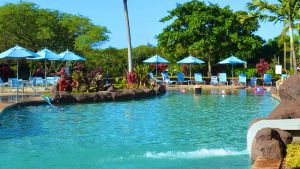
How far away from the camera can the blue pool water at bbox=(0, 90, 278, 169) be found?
29.9ft

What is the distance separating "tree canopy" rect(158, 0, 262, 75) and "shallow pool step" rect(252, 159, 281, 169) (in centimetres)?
2878

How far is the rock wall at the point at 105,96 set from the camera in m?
20.3

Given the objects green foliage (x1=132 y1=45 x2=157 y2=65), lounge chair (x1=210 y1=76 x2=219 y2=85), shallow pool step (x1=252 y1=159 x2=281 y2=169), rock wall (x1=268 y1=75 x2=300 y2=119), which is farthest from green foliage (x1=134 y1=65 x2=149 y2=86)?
shallow pool step (x1=252 y1=159 x2=281 y2=169)

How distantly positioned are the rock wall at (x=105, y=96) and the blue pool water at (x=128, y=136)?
745 mm

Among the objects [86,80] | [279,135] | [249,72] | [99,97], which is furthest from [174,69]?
[279,135]

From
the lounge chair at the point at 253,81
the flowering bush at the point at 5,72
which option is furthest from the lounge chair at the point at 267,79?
the flowering bush at the point at 5,72

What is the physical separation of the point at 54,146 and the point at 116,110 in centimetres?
739

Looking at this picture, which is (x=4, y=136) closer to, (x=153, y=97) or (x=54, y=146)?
(x=54, y=146)

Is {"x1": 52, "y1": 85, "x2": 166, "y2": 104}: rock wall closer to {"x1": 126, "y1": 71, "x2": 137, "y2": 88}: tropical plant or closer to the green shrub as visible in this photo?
{"x1": 126, "y1": 71, "x2": 137, "y2": 88}: tropical plant

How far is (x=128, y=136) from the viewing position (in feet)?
39.6

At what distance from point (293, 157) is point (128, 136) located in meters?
5.77

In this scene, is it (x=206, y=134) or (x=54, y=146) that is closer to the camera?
(x=54, y=146)

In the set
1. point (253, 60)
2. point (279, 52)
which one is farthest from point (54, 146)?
point (279, 52)

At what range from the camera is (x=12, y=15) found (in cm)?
4347
